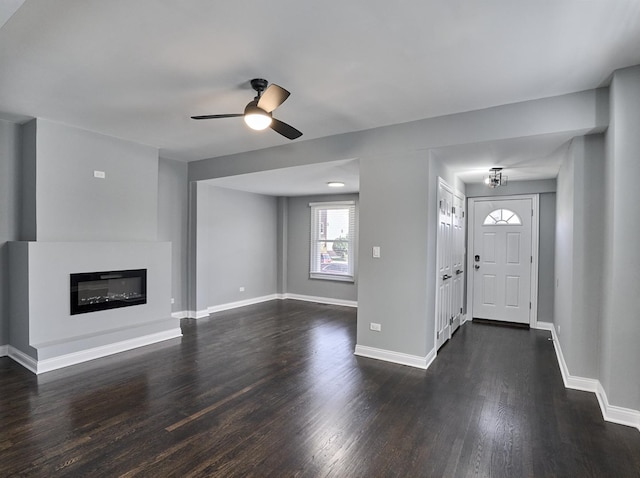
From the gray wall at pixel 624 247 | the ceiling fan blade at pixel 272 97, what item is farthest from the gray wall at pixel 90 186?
the gray wall at pixel 624 247

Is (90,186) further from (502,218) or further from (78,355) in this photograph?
(502,218)

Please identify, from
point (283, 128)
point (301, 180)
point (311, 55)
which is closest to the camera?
point (311, 55)

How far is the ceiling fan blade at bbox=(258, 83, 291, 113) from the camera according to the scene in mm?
2489

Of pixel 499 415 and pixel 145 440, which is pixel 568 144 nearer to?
pixel 499 415

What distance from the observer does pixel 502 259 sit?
5676 mm

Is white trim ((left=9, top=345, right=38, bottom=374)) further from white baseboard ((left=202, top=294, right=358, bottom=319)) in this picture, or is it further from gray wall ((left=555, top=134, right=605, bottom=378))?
gray wall ((left=555, top=134, right=605, bottom=378))

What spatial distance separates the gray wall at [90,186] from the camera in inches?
152

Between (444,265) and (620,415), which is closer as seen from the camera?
(620,415)

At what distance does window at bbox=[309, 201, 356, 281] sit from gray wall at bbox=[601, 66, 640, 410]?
185 inches

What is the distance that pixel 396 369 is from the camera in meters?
3.67

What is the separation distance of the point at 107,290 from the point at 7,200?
147 centimetres

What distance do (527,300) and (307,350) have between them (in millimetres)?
3674

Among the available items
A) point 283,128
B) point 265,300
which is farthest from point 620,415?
point 265,300

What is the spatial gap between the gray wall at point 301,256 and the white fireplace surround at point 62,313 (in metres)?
3.60
